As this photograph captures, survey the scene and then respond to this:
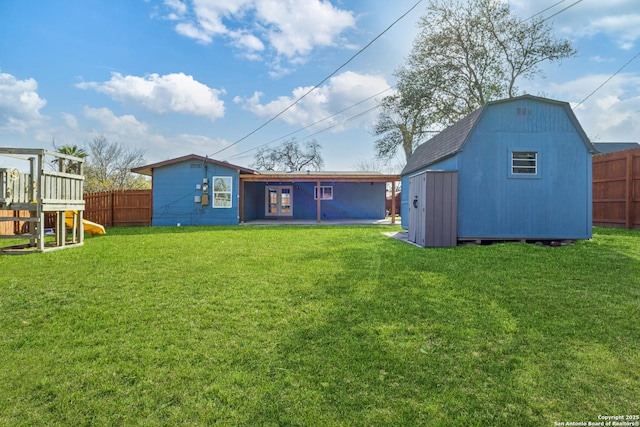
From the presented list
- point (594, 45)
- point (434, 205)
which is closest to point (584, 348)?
point (434, 205)

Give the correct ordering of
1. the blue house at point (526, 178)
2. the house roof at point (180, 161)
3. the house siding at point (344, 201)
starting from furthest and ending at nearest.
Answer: the house siding at point (344, 201), the house roof at point (180, 161), the blue house at point (526, 178)

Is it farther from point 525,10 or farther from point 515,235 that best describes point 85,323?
point 525,10

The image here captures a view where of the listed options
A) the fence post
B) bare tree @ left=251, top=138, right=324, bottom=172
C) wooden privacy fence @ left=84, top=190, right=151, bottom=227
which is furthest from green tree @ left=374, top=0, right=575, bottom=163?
bare tree @ left=251, top=138, right=324, bottom=172

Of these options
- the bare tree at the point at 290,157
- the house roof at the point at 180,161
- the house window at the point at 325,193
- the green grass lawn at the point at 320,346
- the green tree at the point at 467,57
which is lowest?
the green grass lawn at the point at 320,346

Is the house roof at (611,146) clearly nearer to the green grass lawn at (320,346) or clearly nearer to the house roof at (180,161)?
the green grass lawn at (320,346)

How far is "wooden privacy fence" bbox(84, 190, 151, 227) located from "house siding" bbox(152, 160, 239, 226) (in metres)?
0.81

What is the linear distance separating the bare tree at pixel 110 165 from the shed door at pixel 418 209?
2234 cm

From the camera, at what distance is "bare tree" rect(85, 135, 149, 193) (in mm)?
24125

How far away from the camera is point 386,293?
3816 millimetres

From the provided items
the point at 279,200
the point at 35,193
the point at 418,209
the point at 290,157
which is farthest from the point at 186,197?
the point at 290,157

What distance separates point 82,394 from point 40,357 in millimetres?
772

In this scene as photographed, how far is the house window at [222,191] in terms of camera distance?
14992mm

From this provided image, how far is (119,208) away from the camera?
1529 cm

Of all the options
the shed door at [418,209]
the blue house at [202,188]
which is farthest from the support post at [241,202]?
the shed door at [418,209]
